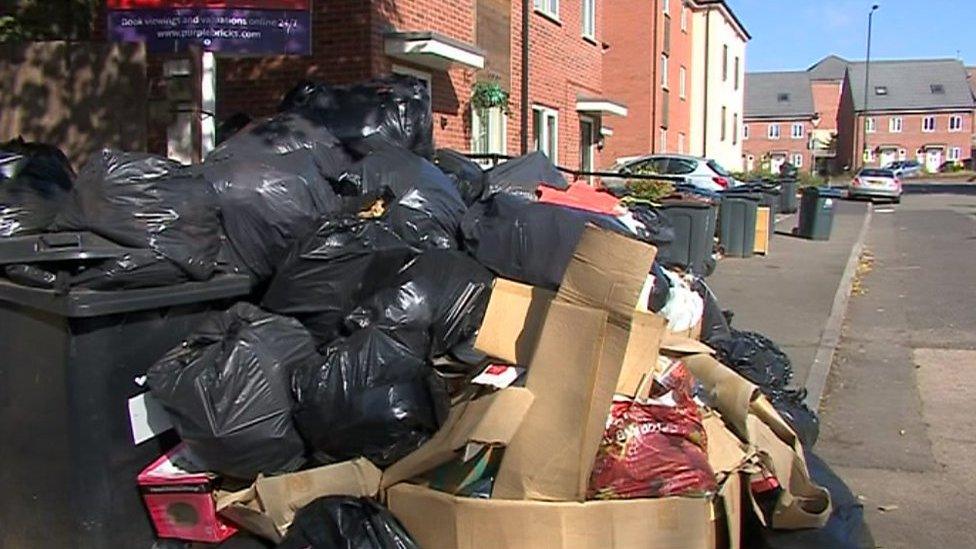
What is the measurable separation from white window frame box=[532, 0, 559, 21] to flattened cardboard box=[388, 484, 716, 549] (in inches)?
425

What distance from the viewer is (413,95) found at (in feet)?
17.9

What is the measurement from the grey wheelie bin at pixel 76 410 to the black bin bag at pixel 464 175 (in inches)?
75.8

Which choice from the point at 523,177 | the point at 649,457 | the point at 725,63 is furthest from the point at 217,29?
the point at 725,63

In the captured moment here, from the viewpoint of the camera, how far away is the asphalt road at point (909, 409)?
439cm

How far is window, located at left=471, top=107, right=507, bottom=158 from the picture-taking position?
A: 1082 cm

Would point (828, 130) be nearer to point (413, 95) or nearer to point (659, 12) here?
point (659, 12)

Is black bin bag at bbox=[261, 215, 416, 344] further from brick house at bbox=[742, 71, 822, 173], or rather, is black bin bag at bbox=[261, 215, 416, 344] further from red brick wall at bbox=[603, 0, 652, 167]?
brick house at bbox=[742, 71, 822, 173]

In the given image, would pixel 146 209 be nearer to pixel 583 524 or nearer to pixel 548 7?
pixel 583 524

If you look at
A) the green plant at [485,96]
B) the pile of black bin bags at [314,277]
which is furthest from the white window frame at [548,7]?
the pile of black bin bags at [314,277]

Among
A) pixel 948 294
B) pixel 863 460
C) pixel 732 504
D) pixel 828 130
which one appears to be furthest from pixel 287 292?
pixel 828 130

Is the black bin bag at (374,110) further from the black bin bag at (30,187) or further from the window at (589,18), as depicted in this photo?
the window at (589,18)

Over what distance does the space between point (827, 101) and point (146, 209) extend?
96660 mm

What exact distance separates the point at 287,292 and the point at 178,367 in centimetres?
53

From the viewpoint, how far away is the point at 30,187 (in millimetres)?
3689
